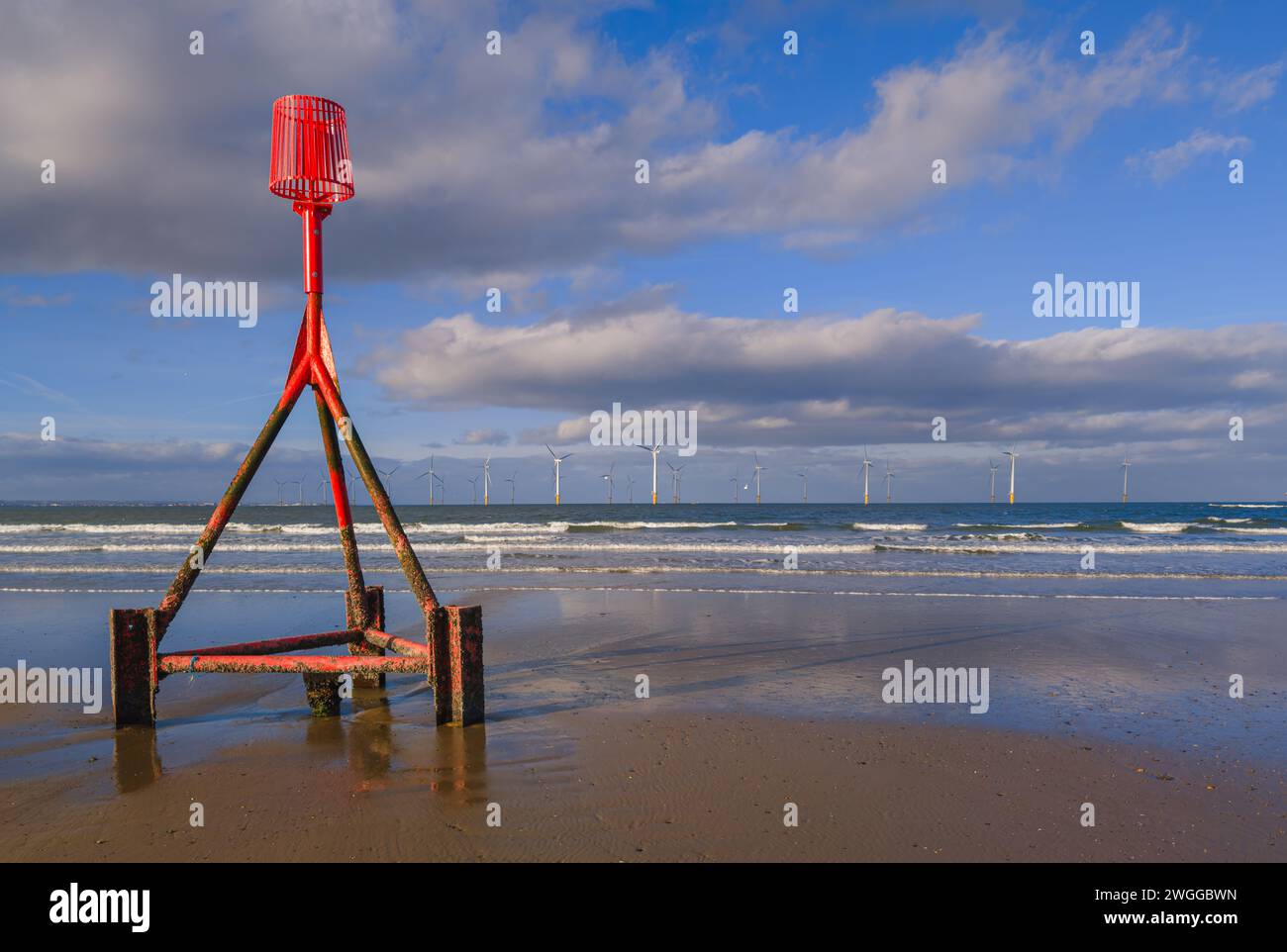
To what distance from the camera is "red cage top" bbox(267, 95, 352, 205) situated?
19.9 ft

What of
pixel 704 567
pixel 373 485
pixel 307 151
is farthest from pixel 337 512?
pixel 704 567

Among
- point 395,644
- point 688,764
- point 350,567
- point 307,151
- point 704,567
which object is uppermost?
point 307,151

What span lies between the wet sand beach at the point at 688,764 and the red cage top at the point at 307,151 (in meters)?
4.52

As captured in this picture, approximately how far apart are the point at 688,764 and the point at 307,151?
570 centimetres

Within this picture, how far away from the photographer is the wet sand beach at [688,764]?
13.9 ft

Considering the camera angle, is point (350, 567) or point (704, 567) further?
point (704, 567)

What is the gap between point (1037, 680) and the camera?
8.34 metres

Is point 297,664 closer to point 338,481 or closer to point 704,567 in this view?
point 338,481

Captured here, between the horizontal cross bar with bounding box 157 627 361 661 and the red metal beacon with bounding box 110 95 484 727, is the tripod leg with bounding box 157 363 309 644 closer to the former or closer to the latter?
the red metal beacon with bounding box 110 95 484 727

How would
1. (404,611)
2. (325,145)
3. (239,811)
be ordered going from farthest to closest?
1. (404,611)
2. (325,145)
3. (239,811)

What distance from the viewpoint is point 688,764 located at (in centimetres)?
553

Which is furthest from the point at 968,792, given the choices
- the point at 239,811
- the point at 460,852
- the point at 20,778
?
the point at 20,778
